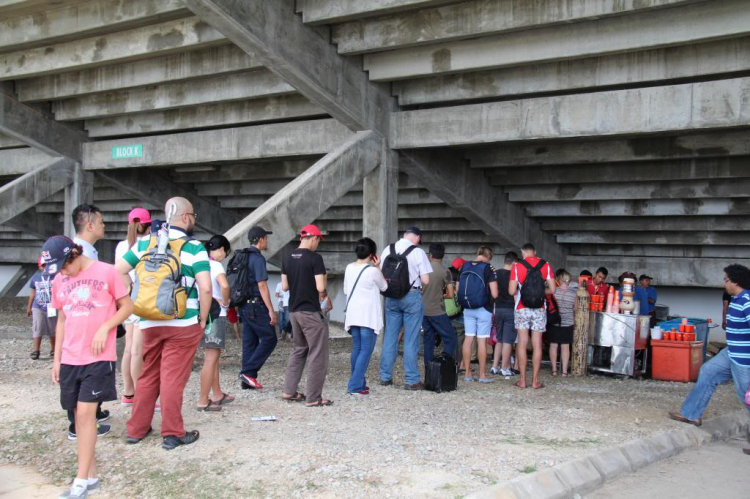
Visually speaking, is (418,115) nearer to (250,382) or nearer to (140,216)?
(250,382)

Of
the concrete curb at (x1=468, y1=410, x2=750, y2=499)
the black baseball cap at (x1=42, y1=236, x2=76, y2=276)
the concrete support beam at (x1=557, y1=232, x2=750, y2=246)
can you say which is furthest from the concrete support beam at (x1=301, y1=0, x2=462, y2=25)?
the concrete support beam at (x1=557, y1=232, x2=750, y2=246)

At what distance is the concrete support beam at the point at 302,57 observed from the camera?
9438 millimetres

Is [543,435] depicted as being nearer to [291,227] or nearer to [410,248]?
[410,248]

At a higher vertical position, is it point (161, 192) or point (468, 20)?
point (468, 20)

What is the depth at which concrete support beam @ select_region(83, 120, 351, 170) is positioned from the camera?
43.5ft

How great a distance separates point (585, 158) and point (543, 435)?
316 inches

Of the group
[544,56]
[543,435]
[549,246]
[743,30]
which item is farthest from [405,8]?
[549,246]

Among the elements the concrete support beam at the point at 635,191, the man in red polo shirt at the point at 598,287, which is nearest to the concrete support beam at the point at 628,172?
the concrete support beam at the point at 635,191

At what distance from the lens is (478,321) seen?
9.25 meters

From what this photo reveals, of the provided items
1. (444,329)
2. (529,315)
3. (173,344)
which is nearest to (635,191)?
(529,315)

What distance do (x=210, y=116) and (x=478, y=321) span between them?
792 cm

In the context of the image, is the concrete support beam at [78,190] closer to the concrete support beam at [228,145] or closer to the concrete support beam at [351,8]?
the concrete support beam at [228,145]

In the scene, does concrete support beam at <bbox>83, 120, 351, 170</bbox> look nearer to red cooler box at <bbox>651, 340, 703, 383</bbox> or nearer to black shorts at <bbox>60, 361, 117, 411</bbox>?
red cooler box at <bbox>651, 340, 703, 383</bbox>

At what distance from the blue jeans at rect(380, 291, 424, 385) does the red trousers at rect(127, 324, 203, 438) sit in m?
3.24
